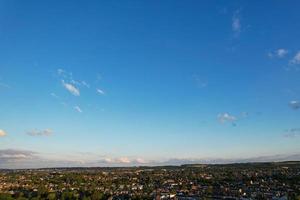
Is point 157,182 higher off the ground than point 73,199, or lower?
higher

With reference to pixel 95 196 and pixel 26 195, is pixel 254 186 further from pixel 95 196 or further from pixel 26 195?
pixel 26 195

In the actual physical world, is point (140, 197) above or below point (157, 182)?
below

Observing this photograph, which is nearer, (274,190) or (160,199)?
(160,199)

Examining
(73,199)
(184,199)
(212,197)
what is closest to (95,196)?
(73,199)

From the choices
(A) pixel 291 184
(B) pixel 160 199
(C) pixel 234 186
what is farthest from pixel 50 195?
(A) pixel 291 184

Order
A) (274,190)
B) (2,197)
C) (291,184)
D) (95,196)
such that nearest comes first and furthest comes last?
(2,197) < (95,196) < (274,190) < (291,184)

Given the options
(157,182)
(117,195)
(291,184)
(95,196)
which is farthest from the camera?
(157,182)

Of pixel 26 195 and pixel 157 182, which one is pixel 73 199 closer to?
pixel 26 195

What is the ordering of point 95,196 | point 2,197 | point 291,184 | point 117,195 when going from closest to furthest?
point 2,197
point 95,196
point 117,195
point 291,184

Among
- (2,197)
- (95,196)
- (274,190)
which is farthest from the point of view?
(274,190)
